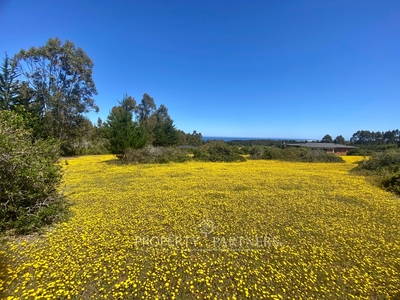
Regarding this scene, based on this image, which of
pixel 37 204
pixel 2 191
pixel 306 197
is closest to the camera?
pixel 2 191

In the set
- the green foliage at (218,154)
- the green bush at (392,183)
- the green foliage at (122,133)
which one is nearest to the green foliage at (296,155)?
the green foliage at (218,154)

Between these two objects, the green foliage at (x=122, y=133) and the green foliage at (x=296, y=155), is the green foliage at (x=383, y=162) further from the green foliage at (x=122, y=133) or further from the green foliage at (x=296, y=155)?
the green foliage at (x=122, y=133)

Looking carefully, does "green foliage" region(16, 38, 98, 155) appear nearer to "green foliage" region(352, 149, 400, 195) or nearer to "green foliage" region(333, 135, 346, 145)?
"green foliage" region(352, 149, 400, 195)

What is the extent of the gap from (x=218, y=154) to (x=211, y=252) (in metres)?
18.3

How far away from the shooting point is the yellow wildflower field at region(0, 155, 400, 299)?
2.83 meters

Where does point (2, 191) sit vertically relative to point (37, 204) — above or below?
above

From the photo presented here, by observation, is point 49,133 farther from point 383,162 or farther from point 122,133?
point 383,162

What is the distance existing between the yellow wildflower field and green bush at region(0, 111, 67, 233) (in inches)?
18.6

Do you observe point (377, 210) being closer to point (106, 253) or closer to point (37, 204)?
point (106, 253)

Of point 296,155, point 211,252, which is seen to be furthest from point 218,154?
point 211,252

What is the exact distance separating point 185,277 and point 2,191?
165 inches

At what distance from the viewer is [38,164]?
428 cm

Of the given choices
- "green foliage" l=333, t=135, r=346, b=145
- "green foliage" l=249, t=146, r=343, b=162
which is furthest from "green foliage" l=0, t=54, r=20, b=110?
"green foliage" l=333, t=135, r=346, b=145

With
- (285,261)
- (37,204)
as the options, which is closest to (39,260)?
(37,204)
